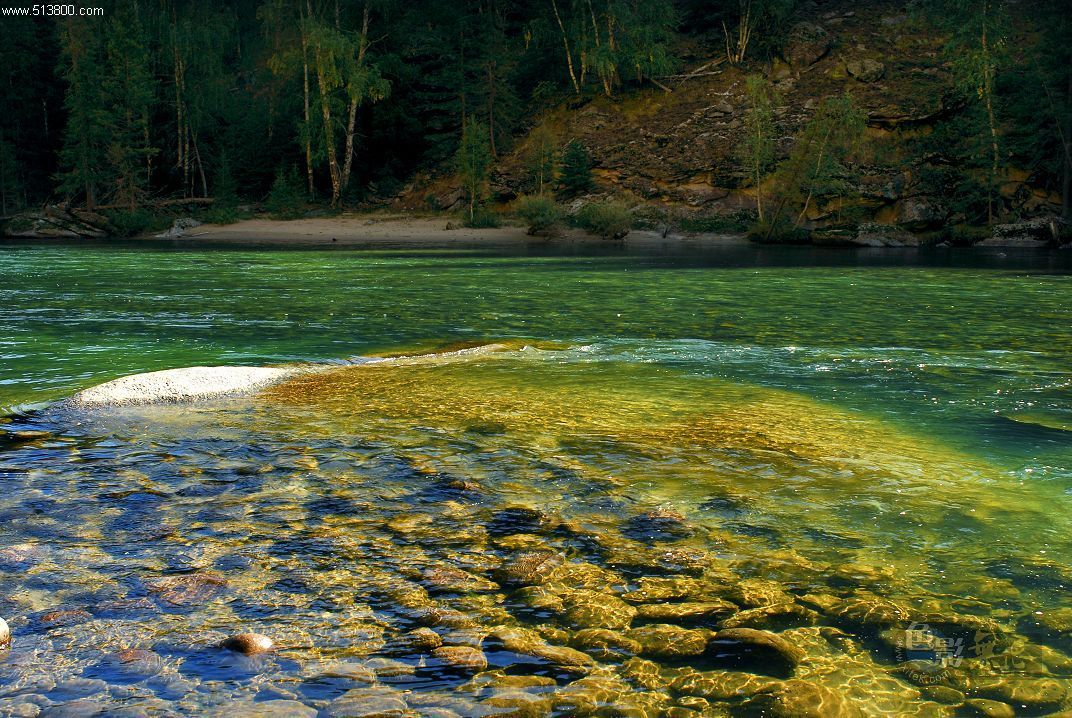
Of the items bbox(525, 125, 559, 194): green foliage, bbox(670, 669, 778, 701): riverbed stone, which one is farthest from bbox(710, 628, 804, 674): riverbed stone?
bbox(525, 125, 559, 194): green foliage

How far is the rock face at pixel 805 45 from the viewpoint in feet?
164

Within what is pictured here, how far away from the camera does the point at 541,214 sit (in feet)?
139

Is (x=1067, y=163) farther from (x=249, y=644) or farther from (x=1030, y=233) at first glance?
(x=249, y=644)

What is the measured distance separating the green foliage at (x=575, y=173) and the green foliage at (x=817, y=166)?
10.3 m

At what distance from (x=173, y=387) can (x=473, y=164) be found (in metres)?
38.4

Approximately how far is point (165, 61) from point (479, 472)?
178 ft

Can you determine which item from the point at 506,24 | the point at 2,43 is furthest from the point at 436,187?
the point at 2,43

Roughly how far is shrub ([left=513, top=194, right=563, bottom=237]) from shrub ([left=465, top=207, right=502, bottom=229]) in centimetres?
243

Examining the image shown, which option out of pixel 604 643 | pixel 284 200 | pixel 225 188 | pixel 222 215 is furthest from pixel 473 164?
pixel 604 643

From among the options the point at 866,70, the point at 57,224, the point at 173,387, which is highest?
the point at 866,70

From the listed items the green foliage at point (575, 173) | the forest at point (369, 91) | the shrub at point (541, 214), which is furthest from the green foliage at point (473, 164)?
the green foliage at point (575, 173)

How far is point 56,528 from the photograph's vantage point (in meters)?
4.38

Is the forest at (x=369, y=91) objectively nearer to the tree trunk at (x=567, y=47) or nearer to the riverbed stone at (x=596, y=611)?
the tree trunk at (x=567, y=47)

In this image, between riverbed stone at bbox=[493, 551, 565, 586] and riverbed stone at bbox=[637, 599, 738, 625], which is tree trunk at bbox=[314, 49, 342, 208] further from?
riverbed stone at bbox=[637, 599, 738, 625]
